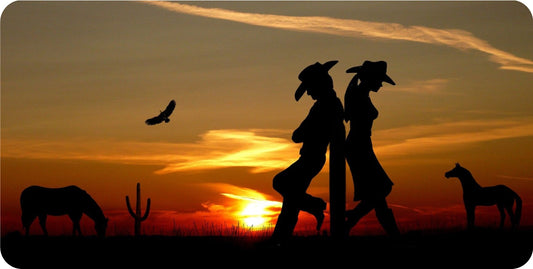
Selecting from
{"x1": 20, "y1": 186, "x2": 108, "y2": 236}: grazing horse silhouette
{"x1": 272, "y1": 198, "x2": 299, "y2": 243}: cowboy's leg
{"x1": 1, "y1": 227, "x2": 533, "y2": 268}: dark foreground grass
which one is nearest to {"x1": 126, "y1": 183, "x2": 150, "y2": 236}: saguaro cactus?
{"x1": 20, "y1": 186, "x2": 108, "y2": 236}: grazing horse silhouette

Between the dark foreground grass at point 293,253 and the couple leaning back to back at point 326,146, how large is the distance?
48cm

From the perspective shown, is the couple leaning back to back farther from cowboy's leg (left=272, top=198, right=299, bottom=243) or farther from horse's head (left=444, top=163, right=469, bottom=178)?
horse's head (left=444, top=163, right=469, bottom=178)

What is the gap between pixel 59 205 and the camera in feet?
73.7

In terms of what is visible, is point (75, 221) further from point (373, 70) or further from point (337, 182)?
point (373, 70)

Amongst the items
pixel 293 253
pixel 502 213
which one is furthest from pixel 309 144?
pixel 502 213

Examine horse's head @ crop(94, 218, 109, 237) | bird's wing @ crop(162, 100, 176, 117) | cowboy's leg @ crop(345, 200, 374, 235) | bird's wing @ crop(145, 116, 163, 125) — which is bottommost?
horse's head @ crop(94, 218, 109, 237)

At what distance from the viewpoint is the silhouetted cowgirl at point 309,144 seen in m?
14.3

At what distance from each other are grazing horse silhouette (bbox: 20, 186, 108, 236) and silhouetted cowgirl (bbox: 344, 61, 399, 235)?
388 inches

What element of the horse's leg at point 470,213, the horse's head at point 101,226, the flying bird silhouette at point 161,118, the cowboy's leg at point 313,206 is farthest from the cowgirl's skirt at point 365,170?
the horse's head at point 101,226

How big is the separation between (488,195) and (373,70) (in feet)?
23.9

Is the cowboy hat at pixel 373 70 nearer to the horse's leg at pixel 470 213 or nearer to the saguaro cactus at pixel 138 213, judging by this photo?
the horse's leg at pixel 470 213

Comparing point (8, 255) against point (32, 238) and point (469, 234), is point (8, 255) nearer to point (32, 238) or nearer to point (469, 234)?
point (32, 238)

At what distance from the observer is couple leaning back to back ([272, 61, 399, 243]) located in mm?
14359

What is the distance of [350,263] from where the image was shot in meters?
13.7
